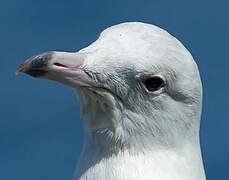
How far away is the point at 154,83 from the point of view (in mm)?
6715

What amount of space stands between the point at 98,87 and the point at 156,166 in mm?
888

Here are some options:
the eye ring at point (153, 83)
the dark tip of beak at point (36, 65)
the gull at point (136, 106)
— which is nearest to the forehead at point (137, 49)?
the gull at point (136, 106)

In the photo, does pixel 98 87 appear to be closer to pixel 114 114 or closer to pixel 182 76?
pixel 114 114

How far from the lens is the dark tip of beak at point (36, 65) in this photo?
21.1ft

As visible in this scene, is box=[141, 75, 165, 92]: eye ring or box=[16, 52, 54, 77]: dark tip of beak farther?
box=[141, 75, 165, 92]: eye ring

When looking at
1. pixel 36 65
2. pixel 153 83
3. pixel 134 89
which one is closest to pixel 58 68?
pixel 36 65

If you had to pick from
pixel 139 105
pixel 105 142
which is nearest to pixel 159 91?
pixel 139 105

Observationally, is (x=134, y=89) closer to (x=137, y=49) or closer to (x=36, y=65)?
(x=137, y=49)

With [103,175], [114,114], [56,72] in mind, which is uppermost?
[56,72]

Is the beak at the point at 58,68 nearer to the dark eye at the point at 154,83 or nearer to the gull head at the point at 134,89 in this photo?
the gull head at the point at 134,89

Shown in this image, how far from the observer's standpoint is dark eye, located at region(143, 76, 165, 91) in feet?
22.0

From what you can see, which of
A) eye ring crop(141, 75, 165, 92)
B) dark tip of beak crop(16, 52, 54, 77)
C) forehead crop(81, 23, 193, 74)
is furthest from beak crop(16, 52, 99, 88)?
eye ring crop(141, 75, 165, 92)

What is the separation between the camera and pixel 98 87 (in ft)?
21.7

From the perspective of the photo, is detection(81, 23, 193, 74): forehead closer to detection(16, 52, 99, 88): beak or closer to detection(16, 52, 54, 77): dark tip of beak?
detection(16, 52, 99, 88): beak
